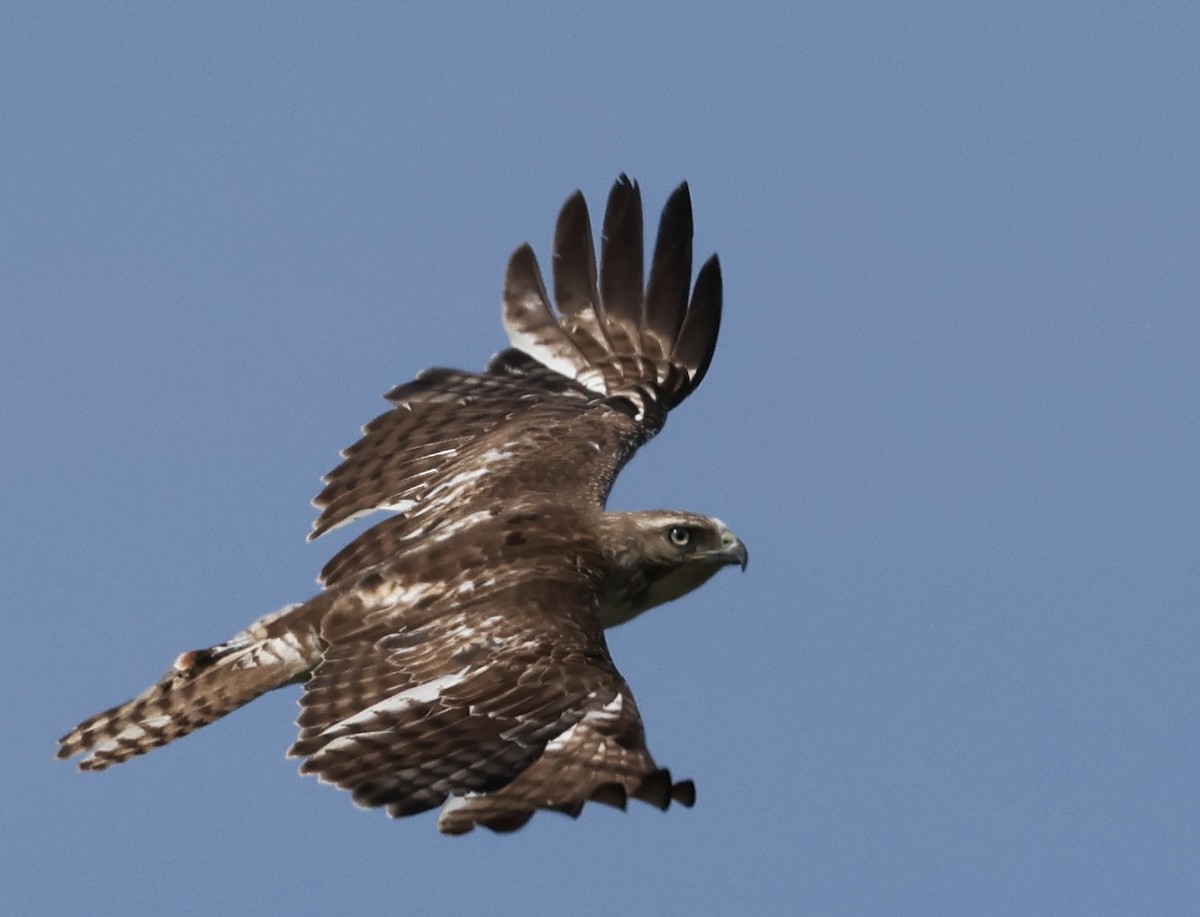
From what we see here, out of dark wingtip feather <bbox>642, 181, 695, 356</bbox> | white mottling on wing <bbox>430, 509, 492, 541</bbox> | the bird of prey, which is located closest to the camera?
the bird of prey

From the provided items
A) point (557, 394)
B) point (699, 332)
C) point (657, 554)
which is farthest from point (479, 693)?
point (699, 332)

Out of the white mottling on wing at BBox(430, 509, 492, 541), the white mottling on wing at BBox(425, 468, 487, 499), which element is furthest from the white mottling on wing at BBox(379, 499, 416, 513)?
the white mottling on wing at BBox(430, 509, 492, 541)

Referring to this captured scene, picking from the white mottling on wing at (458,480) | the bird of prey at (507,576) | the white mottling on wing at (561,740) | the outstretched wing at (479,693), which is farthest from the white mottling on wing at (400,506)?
the white mottling on wing at (561,740)

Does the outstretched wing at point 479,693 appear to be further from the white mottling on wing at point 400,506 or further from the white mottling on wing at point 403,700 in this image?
the white mottling on wing at point 400,506

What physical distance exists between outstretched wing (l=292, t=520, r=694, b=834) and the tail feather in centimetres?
38

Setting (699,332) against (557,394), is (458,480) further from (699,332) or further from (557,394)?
(699,332)

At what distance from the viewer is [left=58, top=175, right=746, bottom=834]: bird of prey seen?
47.6 ft

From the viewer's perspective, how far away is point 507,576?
16234mm

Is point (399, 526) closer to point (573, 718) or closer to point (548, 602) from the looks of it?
point (548, 602)

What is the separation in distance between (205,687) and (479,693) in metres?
2.45

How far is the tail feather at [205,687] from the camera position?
651 inches

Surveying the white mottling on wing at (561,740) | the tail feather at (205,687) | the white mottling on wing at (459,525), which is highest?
the white mottling on wing at (459,525)

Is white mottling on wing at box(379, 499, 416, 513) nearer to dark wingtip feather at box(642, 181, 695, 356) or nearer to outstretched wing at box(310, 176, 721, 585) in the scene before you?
outstretched wing at box(310, 176, 721, 585)

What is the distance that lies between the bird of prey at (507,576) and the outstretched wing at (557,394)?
0.06 ft
